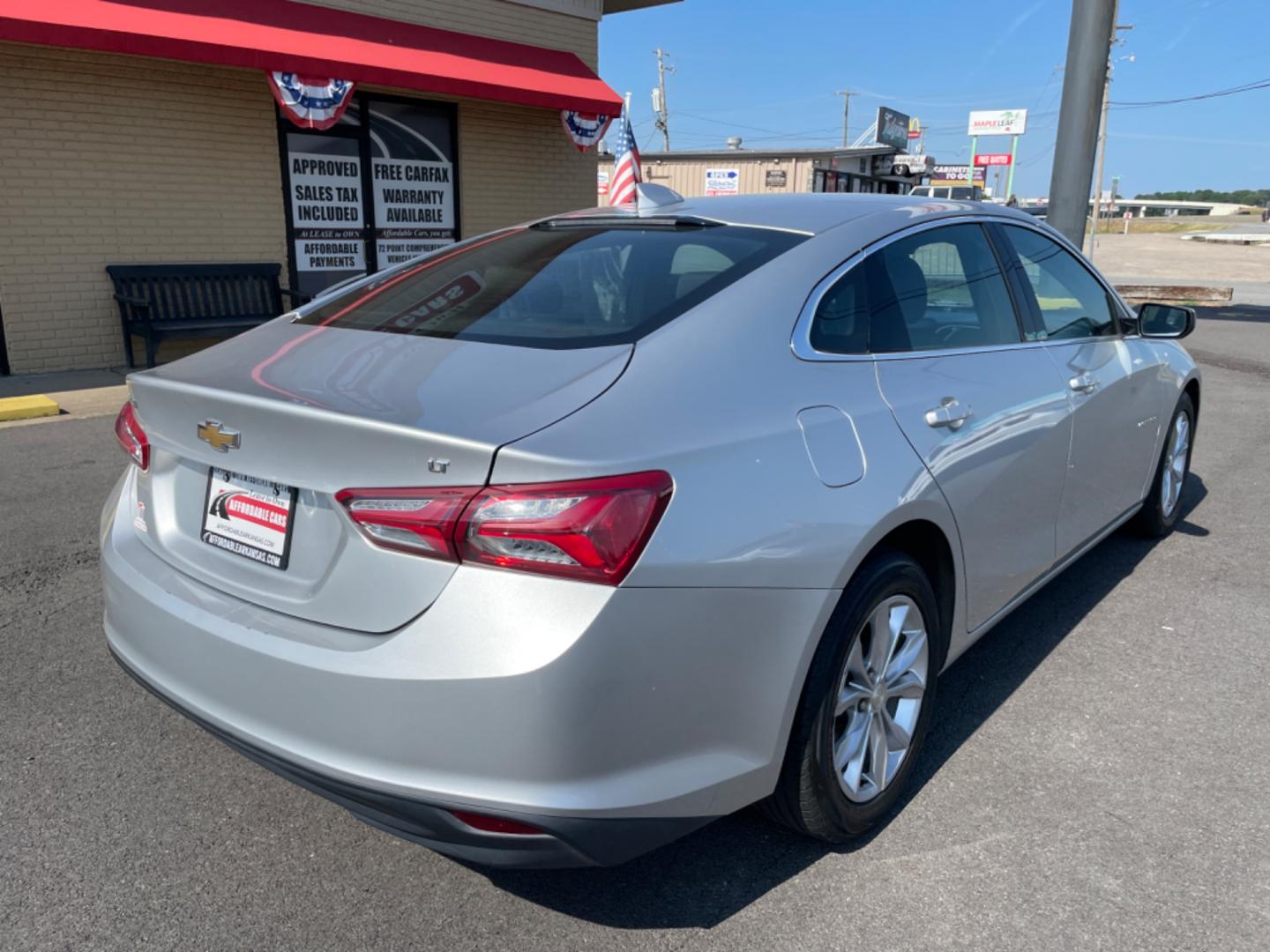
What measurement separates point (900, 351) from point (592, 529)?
1.30 meters

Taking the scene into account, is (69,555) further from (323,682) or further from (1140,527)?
(1140,527)

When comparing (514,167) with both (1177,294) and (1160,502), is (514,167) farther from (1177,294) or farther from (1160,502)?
(1177,294)

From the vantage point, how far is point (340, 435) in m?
2.01

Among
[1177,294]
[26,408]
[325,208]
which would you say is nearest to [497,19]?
[325,208]

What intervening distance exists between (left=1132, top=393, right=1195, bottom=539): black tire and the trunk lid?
3.60m

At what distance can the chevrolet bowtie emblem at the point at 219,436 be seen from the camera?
2197mm

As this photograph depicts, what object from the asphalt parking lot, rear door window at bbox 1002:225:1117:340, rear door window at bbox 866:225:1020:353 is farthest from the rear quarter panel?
rear door window at bbox 1002:225:1117:340

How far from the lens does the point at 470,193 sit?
12.5m

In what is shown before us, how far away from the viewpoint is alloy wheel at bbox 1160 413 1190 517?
4.89 m

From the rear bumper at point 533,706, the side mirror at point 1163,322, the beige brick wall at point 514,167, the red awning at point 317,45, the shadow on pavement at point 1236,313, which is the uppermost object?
the red awning at point 317,45

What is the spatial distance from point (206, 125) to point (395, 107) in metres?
2.32

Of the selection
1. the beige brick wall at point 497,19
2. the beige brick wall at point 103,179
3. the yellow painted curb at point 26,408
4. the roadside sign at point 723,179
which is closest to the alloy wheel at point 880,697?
the yellow painted curb at point 26,408

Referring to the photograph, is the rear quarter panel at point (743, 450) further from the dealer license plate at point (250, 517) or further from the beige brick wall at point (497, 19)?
the beige brick wall at point (497, 19)

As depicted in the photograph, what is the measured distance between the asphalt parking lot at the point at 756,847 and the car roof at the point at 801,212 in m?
1.59
